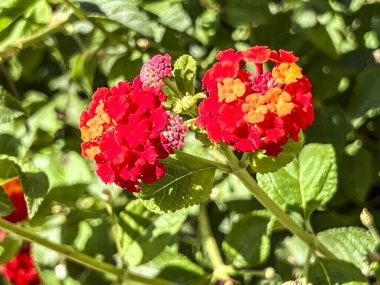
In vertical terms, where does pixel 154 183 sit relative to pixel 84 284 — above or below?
above

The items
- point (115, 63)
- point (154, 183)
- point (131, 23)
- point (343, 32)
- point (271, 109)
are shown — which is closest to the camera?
point (271, 109)

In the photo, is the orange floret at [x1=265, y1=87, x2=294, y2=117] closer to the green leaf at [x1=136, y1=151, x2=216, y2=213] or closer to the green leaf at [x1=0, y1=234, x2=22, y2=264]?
the green leaf at [x1=136, y1=151, x2=216, y2=213]

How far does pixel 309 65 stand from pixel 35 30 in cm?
63

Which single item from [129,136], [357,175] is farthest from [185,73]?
[357,175]

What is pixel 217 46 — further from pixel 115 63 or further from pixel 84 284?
pixel 84 284

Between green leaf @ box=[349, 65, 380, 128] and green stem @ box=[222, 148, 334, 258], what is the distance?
32 cm

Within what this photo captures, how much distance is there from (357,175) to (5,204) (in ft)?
2.45

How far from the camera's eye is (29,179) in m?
1.50

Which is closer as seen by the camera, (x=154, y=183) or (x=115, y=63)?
(x=154, y=183)

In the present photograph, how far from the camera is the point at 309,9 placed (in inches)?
67.2

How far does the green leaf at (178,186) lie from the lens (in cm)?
120

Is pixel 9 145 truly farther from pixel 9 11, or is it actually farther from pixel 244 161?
pixel 244 161

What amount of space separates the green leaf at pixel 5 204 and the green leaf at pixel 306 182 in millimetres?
481

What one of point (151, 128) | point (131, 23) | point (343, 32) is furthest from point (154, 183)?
point (343, 32)
